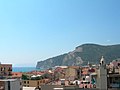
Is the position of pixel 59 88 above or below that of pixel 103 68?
below

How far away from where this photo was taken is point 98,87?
30.2 m

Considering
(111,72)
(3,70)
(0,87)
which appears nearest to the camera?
(0,87)

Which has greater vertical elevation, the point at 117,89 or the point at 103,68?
the point at 103,68

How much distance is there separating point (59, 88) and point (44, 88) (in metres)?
2.92

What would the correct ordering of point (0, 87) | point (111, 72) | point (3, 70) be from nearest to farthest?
1. point (0, 87)
2. point (111, 72)
3. point (3, 70)

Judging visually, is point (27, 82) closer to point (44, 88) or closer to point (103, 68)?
point (44, 88)

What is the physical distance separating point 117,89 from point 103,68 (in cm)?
266

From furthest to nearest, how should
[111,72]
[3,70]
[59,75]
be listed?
[59,75]
[3,70]
[111,72]

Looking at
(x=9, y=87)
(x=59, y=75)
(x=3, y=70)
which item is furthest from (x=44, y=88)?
(x=59, y=75)

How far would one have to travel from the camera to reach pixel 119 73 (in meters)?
31.1

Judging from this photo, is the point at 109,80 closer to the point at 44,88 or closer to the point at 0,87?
the point at 44,88

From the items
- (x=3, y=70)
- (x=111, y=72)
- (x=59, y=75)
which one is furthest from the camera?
(x=59, y=75)

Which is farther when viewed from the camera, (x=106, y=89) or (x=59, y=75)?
(x=59, y=75)

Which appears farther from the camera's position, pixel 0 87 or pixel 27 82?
pixel 27 82
